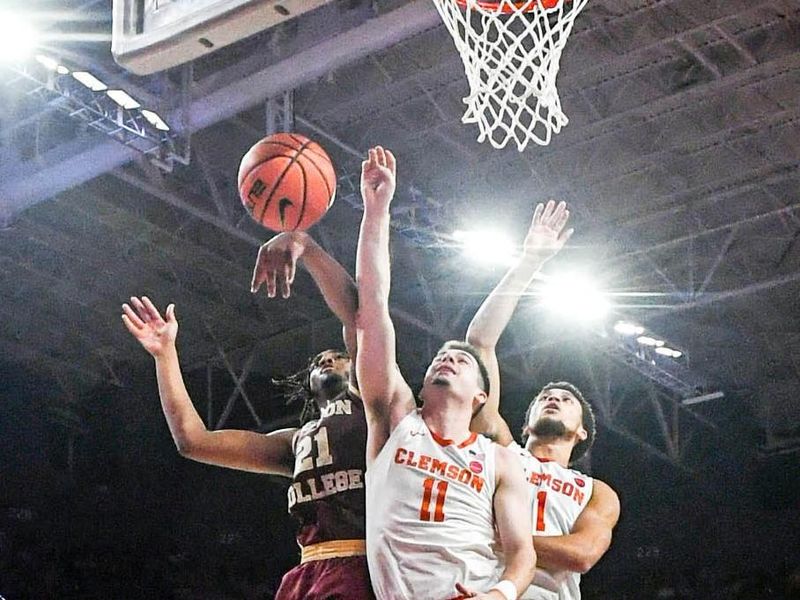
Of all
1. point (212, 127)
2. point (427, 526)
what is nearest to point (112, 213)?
point (212, 127)

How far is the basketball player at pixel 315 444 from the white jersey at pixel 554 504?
0.51m

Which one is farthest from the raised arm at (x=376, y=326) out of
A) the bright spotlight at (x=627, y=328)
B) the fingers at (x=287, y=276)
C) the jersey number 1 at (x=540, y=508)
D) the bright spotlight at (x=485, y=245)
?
the bright spotlight at (x=627, y=328)

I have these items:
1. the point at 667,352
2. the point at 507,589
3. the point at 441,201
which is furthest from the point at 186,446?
Answer: the point at 667,352

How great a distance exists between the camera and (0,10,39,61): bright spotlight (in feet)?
24.8

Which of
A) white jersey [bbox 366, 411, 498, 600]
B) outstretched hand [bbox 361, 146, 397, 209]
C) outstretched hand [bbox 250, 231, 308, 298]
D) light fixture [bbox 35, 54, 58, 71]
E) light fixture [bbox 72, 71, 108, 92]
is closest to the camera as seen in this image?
white jersey [bbox 366, 411, 498, 600]

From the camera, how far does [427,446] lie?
A: 3.58 metres

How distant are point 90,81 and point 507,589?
17.8ft

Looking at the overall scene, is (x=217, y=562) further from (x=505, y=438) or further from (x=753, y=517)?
(x=505, y=438)

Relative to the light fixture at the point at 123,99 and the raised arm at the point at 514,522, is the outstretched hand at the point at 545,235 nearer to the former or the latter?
the raised arm at the point at 514,522

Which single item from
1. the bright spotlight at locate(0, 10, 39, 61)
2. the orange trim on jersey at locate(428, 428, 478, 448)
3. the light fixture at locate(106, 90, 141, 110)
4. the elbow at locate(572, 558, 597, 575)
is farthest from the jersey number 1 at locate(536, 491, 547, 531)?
the bright spotlight at locate(0, 10, 39, 61)

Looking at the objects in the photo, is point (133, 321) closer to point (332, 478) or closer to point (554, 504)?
point (332, 478)

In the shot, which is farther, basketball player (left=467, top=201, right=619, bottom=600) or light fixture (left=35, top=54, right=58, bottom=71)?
light fixture (left=35, top=54, right=58, bottom=71)

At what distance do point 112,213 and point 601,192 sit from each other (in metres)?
3.76

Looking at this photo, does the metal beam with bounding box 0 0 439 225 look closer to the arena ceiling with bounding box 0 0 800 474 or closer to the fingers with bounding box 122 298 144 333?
the arena ceiling with bounding box 0 0 800 474
